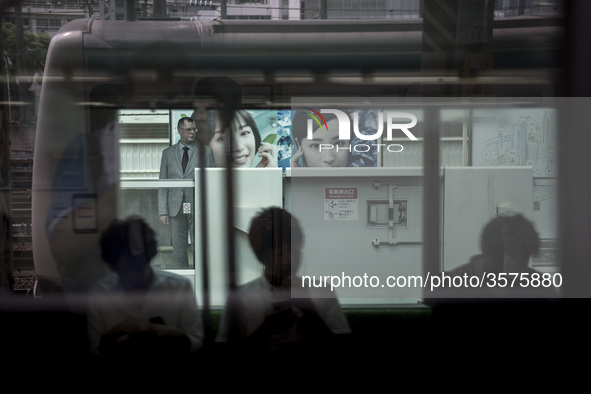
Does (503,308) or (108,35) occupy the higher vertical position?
(108,35)

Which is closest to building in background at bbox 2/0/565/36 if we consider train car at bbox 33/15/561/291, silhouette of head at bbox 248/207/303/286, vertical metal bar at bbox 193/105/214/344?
train car at bbox 33/15/561/291

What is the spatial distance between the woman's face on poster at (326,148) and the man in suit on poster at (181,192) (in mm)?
477

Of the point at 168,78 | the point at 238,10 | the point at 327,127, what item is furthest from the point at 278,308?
the point at 238,10

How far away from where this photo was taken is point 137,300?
3.68 meters

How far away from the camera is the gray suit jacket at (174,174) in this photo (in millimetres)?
3621

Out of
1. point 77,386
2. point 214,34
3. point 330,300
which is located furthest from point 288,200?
point 77,386

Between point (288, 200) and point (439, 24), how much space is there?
3.73 feet

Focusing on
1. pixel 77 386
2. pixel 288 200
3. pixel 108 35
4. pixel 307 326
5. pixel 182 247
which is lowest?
pixel 77 386

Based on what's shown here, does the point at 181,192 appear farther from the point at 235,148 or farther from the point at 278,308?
the point at 278,308

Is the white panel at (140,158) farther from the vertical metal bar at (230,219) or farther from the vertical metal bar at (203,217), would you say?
the vertical metal bar at (230,219)

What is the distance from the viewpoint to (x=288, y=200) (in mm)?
3648

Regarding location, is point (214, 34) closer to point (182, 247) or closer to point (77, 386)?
point (182, 247)

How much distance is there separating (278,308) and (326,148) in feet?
2.73

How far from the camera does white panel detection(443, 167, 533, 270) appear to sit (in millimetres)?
3602
